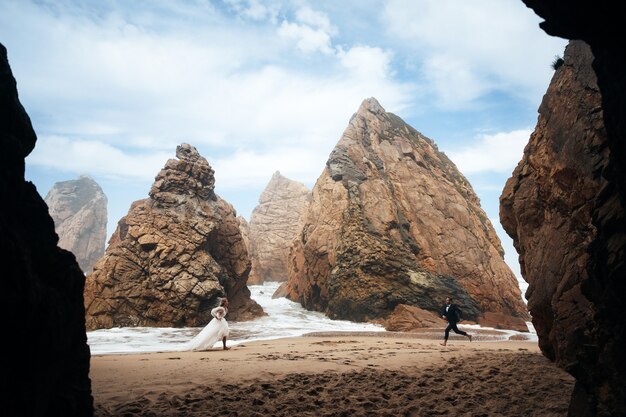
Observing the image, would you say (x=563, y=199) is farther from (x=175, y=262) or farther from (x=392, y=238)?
(x=392, y=238)

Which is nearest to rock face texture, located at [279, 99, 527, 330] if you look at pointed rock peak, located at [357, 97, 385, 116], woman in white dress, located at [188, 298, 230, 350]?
pointed rock peak, located at [357, 97, 385, 116]

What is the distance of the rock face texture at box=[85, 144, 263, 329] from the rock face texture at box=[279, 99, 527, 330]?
23.0 feet

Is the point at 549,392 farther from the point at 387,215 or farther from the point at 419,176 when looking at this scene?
the point at 419,176

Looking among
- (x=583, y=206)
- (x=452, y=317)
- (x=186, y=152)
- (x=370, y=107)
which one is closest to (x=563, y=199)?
(x=583, y=206)

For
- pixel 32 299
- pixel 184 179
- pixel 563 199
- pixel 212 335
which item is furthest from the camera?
pixel 184 179

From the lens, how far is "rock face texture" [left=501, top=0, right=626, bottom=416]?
3889 mm

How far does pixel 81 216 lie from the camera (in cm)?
9050

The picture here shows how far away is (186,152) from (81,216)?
245 feet

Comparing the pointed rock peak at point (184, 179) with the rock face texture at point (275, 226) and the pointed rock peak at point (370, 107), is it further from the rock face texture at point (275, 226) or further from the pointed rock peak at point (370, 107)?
the rock face texture at point (275, 226)

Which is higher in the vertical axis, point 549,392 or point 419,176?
point 419,176

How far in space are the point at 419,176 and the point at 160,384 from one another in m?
31.8

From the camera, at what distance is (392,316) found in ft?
83.9

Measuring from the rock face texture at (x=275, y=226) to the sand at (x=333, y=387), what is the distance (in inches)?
2018

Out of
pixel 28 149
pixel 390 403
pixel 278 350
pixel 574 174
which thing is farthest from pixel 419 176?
pixel 28 149
